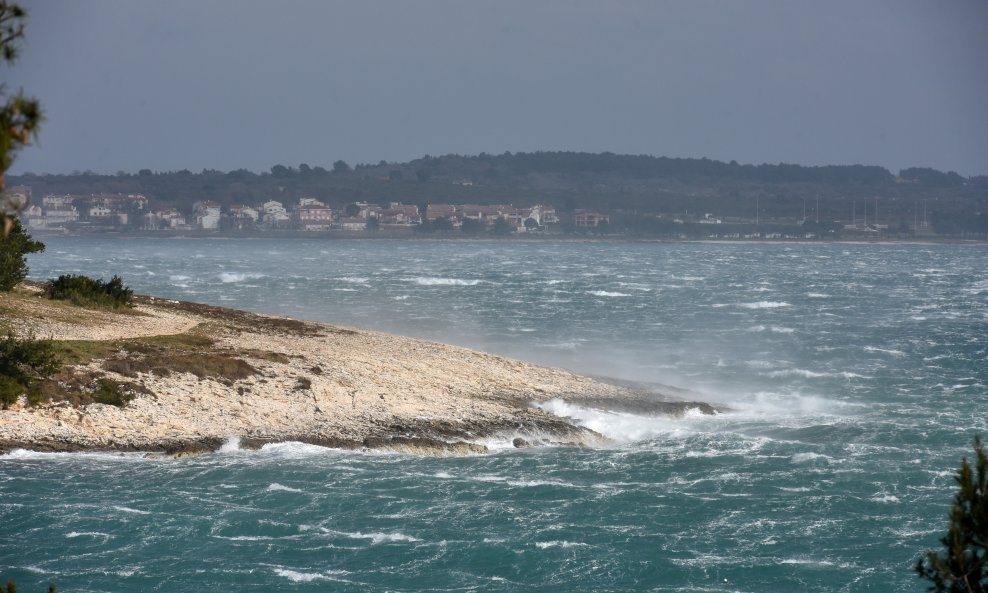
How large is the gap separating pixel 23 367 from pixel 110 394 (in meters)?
2.31

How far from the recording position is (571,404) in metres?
35.9

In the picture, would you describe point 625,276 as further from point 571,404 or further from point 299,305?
point 571,404

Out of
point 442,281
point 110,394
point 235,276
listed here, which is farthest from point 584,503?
point 235,276

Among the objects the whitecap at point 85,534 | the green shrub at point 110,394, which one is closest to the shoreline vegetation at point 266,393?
the green shrub at point 110,394

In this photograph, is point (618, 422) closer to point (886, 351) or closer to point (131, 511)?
point (131, 511)

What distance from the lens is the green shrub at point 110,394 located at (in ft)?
Answer: 99.4

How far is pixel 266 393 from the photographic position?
32500 millimetres

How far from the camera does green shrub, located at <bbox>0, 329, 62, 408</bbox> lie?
29.1 metres

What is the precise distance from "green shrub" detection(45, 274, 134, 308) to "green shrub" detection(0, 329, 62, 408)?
10074 millimetres

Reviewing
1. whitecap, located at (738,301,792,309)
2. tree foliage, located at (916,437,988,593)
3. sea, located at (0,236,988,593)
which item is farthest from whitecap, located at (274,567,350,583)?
whitecap, located at (738,301,792,309)

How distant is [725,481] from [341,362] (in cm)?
1305

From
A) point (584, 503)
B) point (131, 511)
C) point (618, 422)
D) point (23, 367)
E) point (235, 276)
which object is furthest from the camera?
point (235, 276)

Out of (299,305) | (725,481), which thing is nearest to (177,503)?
(725,481)

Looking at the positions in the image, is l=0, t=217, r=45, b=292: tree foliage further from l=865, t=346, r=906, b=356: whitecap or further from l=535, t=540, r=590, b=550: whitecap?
l=865, t=346, r=906, b=356: whitecap
